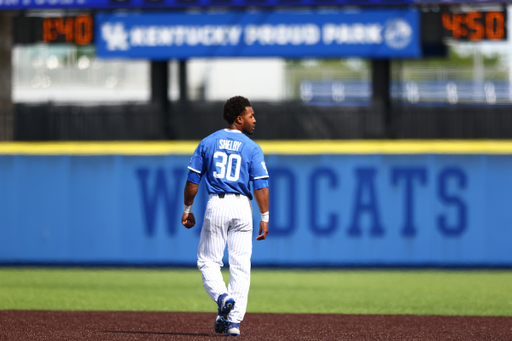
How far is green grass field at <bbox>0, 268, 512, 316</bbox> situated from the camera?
7309 mm

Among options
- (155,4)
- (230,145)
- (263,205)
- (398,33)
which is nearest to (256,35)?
(155,4)

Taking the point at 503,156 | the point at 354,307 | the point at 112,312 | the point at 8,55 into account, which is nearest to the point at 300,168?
the point at 503,156

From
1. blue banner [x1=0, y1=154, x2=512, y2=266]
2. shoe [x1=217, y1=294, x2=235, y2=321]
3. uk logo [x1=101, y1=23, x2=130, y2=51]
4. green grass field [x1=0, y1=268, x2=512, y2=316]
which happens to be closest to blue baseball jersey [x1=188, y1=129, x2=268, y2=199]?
shoe [x1=217, y1=294, x2=235, y2=321]

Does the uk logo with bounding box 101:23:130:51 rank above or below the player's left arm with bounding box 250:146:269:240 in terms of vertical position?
above

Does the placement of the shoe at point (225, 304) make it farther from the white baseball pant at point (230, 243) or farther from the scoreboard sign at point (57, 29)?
the scoreboard sign at point (57, 29)

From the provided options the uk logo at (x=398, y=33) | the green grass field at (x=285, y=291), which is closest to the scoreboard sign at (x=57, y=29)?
the green grass field at (x=285, y=291)

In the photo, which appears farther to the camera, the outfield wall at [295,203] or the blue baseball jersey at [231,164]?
the outfield wall at [295,203]

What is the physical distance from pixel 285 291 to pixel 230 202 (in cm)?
335

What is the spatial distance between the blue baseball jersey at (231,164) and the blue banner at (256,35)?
7.91 m

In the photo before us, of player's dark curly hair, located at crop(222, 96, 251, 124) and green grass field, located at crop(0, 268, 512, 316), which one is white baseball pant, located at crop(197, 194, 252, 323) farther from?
green grass field, located at crop(0, 268, 512, 316)

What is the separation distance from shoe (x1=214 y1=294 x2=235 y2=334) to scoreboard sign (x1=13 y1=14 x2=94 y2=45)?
8.95m

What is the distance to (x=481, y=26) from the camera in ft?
41.0

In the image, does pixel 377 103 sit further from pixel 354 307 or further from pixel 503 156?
pixel 354 307

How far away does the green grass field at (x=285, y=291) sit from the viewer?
731 cm
